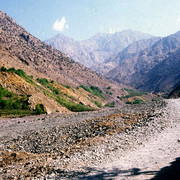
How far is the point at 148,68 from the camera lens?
153 metres

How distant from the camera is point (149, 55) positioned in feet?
614

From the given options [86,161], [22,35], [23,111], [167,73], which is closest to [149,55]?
[167,73]

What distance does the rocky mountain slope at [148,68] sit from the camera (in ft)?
407

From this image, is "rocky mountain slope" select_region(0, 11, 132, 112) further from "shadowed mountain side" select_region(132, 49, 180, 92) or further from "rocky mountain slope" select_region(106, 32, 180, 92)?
"rocky mountain slope" select_region(106, 32, 180, 92)

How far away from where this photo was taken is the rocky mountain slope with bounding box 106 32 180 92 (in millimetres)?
124119

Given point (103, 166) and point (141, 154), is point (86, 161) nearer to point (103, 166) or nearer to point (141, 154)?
point (103, 166)

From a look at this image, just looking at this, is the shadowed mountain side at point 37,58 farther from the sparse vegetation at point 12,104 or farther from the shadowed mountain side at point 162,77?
the shadowed mountain side at point 162,77

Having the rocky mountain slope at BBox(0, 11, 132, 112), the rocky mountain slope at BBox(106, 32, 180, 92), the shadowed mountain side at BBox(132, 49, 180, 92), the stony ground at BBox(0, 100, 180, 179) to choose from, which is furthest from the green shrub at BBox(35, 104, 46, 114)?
the rocky mountain slope at BBox(106, 32, 180, 92)

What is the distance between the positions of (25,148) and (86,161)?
504 centimetres

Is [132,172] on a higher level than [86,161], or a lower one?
lower

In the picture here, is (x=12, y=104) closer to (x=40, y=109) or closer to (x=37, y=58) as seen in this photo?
(x=40, y=109)

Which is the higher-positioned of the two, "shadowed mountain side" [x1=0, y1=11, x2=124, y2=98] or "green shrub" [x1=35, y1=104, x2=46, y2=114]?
"shadowed mountain side" [x1=0, y1=11, x2=124, y2=98]

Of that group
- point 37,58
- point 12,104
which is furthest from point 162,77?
point 12,104

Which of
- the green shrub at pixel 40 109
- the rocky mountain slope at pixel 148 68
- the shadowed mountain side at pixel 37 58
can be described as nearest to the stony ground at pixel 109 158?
the green shrub at pixel 40 109
